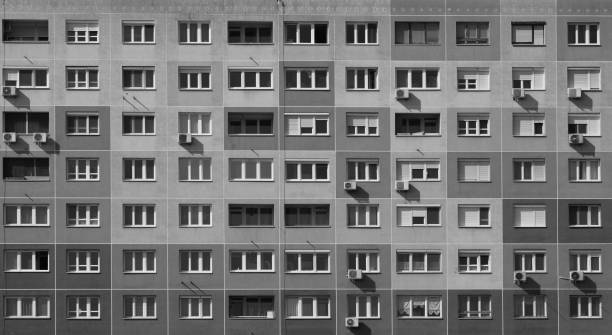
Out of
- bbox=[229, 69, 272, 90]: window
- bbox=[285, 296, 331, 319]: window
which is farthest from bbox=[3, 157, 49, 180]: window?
bbox=[285, 296, 331, 319]: window

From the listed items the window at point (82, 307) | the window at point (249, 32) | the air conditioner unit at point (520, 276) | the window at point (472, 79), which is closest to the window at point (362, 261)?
the air conditioner unit at point (520, 276)

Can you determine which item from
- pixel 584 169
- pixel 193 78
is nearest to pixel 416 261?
pixel 584 169

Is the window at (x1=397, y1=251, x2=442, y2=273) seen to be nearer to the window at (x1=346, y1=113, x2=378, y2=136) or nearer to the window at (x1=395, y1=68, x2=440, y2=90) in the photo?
the window at (x1=346, y1=113, x2=378, y2=136)

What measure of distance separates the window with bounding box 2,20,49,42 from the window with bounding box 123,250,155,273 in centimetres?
987

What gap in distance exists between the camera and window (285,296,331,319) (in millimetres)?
36438

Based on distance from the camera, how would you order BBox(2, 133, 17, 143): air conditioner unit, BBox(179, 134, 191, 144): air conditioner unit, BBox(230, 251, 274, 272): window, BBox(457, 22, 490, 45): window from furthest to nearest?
BBox(457, 22, 490, 45): window < BBox(230, 251, 274, 272): window < BBox(179, 134, 191, 144): air conditioner unit < BBox(2, 133, 17, 143): air conditioner unit

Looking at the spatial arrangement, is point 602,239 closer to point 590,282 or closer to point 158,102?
point 590,282

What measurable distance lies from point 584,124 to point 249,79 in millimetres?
14555

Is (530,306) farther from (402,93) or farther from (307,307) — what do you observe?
(402,93)

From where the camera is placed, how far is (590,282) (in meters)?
36.7

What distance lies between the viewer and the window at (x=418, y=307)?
36531mm

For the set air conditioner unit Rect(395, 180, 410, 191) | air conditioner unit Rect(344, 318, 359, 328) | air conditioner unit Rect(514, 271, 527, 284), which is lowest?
air conditioner unit Rect(344, 318, 359, 328)

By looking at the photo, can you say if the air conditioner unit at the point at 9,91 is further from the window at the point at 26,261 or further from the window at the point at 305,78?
the window at the point at 305,78

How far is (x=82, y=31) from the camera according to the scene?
36.5m
